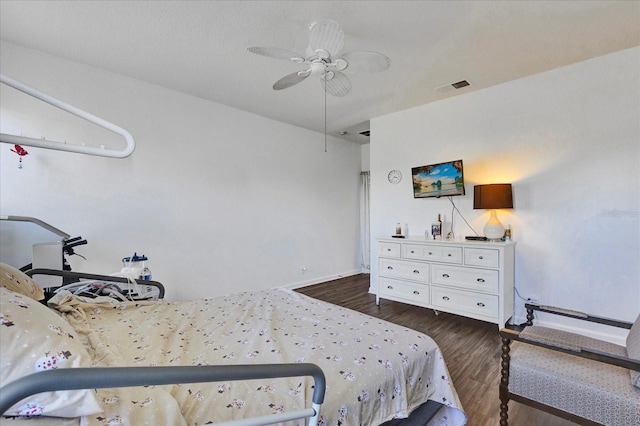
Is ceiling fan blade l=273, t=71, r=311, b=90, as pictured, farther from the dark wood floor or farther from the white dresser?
the dark wood floor

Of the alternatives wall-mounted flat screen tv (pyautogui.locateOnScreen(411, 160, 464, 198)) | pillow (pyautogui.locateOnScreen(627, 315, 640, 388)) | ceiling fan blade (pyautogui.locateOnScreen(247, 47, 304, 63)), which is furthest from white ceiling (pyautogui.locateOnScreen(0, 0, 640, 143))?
pillow (pyautogui.locateOnScreen(627, 315, 640, 388))

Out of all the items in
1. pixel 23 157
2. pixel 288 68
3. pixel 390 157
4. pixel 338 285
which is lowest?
pixel 338 285

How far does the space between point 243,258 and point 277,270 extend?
676mm

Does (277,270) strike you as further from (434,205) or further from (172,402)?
(172,402)

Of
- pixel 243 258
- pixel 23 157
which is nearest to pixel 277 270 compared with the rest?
pixel 243 258

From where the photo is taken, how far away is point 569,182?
10.3 feet

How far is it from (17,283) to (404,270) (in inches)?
143

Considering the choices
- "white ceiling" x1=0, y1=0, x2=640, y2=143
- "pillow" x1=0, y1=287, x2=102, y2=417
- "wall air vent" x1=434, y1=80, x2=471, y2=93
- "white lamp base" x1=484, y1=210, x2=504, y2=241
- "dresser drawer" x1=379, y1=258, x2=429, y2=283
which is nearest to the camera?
"pillow" x1=0, y1=287, x2=102, y2=417

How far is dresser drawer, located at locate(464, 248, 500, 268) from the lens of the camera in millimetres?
3131

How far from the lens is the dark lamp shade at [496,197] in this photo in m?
3.25

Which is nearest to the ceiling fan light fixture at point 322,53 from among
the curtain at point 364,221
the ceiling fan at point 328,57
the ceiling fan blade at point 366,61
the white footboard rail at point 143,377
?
the ceiling fan at point 328,57

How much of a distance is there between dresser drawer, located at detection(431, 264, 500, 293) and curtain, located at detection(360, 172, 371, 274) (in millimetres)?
2697

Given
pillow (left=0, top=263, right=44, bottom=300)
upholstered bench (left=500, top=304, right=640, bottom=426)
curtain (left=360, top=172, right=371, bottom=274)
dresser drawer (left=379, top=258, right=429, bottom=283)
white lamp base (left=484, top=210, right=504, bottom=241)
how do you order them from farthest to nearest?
curtain (left=360, top=172, right=371, bottom=274)
dresser drawer (left=379, top=258, right=429, bottom=283)
white lamp base (left=484, top=210, right=504, bottom=241)
pillow (left=0, top=263, right=44, bottom=300)
upholstered bench (left=500, top=304, right=640, bottom=426)

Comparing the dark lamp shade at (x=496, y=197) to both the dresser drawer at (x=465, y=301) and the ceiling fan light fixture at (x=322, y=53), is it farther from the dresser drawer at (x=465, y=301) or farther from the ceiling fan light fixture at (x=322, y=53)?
the ceiling fan light fixture at (x=322, y=53)
